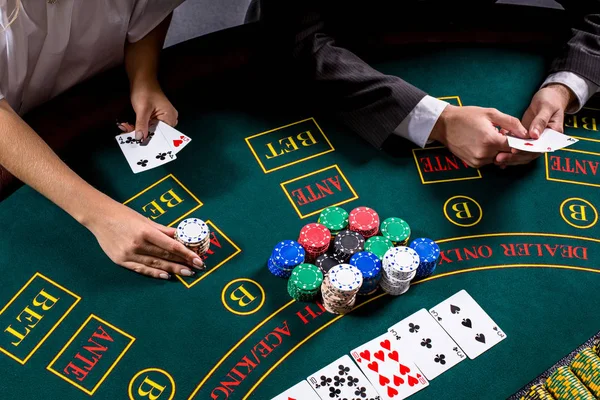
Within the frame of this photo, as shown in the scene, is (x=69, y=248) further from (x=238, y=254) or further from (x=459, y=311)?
(x=459, y=311)

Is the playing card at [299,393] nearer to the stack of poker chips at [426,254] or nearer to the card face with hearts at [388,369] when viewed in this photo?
the card face with hearts at [388,369]

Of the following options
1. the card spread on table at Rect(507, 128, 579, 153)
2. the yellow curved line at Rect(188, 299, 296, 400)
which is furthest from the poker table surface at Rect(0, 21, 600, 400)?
the card spread on table at Rect(507, 128, 579, 153)

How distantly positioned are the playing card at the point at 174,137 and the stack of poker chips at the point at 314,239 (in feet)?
1.86

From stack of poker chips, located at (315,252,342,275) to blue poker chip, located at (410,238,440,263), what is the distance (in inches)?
10.1

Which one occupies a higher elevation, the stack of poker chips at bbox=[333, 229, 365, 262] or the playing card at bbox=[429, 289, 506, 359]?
the stack of poker chips at bbox=[333, 229, 365, 262]

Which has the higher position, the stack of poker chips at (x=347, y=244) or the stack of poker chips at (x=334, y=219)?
the stack of poker chips at (x=334, y=219)

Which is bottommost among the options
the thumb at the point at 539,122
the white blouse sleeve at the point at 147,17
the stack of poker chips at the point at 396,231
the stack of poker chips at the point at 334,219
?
the stack of poker chips at the point at 396,231

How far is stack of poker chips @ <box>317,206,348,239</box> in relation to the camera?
7.39 ft

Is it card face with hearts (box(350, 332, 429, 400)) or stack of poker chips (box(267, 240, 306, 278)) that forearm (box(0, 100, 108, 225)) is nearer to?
stack of poker chips (box(267, 240, 306, 278))

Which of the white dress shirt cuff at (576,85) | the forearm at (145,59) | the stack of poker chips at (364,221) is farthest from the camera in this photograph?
the white dress shirt cuff at (576,85)

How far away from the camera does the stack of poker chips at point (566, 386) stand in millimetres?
1908

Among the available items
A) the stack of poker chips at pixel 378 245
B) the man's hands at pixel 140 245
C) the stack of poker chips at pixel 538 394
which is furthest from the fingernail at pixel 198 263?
the stack of poker chips at pixel 538 394

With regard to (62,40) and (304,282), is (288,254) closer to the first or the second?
(304,282)

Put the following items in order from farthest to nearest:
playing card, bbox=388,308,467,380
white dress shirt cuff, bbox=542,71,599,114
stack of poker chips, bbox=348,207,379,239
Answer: white dress shirt cuff, bbox=542,71,599,114 → stack of poker chips, bbox=348,207,379,239 → playing card, bbox=388,308,467,380
